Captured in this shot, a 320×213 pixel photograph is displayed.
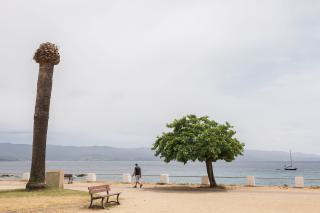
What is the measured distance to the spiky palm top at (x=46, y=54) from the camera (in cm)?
2258

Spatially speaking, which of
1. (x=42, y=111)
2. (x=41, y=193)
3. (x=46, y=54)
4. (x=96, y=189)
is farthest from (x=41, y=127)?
(x=96, y=189)

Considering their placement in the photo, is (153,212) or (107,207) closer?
(153,212)

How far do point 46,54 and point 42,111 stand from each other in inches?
142

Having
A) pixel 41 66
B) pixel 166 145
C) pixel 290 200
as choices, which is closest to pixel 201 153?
pixel 166 145

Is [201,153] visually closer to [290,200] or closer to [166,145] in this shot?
[166,145]

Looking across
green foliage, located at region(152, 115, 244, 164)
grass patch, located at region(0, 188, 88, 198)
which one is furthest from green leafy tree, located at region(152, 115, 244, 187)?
grass patch, located at region(0, 188, 88, 198)

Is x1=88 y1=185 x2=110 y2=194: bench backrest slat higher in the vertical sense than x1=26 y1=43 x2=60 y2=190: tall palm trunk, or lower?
lower

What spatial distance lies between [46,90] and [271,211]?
48.9 feet

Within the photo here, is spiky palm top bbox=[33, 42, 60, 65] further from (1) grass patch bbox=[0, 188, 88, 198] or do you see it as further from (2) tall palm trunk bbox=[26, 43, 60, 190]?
(1) grass patch bbox=[0, 188, 88, 198]

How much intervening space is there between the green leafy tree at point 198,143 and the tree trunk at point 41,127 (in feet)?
25.3

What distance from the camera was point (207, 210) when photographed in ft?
46.3

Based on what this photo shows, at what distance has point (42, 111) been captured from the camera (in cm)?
2191

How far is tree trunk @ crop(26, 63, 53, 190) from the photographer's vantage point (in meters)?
21.1

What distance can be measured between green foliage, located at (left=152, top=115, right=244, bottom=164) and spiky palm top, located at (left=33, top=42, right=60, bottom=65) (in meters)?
9.02
